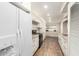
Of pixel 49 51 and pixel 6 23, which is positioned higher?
pixel 6 23

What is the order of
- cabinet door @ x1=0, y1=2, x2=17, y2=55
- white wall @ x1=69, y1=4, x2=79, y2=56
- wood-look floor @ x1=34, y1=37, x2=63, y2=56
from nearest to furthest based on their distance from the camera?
cabinet door @ x1=0, y1=2, x2=17, y2=55, white wall @ x1=69, y1=4, x2=79, y2=56, wood-look floor @ x1=34, y1=37, x2=63, y2=56

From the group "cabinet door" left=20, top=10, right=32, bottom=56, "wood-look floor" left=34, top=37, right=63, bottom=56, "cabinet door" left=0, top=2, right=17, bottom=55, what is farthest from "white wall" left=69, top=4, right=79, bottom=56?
"wood-look floor" left=34, top=37, right=63, bottom=56

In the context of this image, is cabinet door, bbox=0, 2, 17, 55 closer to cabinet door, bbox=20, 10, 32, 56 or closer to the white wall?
cabinet door, bbox=20, 10, 32, 56

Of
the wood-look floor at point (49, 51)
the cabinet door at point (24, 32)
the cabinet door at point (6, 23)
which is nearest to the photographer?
the cabinet door at point (6, 23)

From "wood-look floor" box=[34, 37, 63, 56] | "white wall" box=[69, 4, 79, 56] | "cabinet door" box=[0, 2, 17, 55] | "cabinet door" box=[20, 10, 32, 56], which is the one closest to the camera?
"cabinet door" box=[0, 2, 17, 55]

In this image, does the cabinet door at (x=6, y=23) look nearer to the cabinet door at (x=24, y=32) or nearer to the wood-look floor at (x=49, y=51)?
the cabinet door at (x=24, y=32)

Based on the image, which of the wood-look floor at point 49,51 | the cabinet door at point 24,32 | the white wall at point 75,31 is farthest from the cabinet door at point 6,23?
the wood-look floor at point 49,51

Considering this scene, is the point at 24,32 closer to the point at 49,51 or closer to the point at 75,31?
the point at 75,31

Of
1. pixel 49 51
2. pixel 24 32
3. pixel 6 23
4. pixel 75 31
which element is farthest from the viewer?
pixel 49 51

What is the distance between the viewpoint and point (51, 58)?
0.87 metres

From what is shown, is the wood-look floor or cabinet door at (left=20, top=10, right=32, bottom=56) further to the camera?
the wood-look floor

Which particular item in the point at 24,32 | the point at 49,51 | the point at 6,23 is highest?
the point at 6,23

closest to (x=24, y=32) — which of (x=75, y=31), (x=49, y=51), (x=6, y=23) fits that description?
(x=6, y=23)

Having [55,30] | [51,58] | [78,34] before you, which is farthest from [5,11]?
[55,30]
